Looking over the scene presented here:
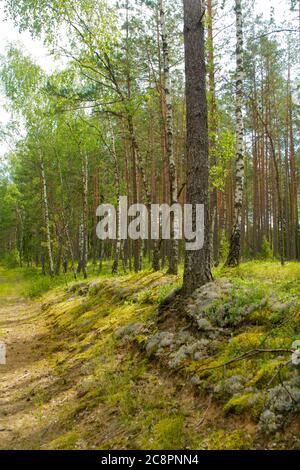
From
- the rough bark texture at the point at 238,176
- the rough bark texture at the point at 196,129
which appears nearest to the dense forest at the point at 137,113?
the rough bark texture at the point at 238,176

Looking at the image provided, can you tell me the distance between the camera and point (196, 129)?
7.07m

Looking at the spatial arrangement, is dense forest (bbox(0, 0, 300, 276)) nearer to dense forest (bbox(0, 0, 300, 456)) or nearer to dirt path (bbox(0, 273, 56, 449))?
dense forest (bbox(0, 0, 300, 456))

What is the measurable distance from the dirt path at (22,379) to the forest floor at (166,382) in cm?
3

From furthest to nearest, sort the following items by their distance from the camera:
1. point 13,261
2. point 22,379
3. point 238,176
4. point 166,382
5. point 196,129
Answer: point 13,261 < point 238,176 < point 22,379 < point 196,129 < point 166,382

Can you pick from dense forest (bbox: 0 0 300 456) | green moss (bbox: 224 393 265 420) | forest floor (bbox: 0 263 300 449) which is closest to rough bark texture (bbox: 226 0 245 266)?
dense forest (bbox: 0 0 300 456)

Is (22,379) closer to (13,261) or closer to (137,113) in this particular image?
(137,113)

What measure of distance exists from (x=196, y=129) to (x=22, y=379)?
6080mm

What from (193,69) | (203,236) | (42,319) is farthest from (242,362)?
(42,319)

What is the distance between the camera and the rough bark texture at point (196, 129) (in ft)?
23.1

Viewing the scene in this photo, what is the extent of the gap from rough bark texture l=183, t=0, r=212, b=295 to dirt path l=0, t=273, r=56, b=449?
11.1 ft

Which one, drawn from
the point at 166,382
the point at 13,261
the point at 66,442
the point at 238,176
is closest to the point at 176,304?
the point at 166,382

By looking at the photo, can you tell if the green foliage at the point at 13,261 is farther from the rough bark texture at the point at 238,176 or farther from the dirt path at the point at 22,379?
the rough bark texture at the point at 238,176

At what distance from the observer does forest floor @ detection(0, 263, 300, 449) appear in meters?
3.94

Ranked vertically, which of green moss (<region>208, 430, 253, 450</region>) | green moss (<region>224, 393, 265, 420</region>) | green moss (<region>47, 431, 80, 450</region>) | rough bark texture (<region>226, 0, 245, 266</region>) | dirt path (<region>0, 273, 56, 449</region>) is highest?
rough bark texture (<region>226, 0, 245, 266</region>)
